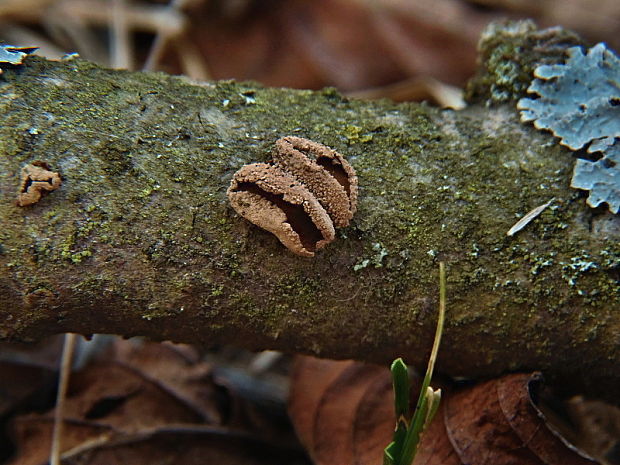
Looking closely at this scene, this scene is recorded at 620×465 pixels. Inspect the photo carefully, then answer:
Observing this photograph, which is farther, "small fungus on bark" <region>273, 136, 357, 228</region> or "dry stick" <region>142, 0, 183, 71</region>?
"dry stick" <region>142, 0, 183, 71</region>

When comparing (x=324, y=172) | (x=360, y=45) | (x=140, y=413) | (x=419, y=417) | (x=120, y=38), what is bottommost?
(x=419, y=417)

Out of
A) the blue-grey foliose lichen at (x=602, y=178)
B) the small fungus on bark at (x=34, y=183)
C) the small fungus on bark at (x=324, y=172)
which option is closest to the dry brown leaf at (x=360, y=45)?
the blue-grey foliose lichen at (x=602, y=178)

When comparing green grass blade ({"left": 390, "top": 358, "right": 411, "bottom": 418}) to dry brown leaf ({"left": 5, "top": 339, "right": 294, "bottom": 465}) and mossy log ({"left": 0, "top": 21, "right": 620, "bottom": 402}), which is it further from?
dry brown leaf ({"left": 5, "top": 339, "right": 294, "bottom": 465})

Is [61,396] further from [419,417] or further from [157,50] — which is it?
[157,50]

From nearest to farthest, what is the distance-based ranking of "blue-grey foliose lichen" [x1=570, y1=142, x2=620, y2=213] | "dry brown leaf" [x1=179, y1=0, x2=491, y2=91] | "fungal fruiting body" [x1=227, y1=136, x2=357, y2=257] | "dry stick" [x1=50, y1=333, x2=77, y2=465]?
"fungal fruiting body" [x1=227, y1=136, x2=357, y2=257] < "blue-grey foliose lichen" [x1=570, y1=142, x2=620, y2=213] < "dry stick" [x1=50, y1=333, x2=77, y2=465] < "dry brown leaf" [x1=179, y1=0, x2=491, y2=91]

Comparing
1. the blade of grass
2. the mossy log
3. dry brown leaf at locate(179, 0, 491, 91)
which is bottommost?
the blade of grass

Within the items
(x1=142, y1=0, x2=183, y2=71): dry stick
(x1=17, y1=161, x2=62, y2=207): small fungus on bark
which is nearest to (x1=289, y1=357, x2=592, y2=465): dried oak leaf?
(x1=17, y1=161, x2=62, y2=207): small fungus on bark


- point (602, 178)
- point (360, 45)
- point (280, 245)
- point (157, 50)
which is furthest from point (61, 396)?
point (360, 45)

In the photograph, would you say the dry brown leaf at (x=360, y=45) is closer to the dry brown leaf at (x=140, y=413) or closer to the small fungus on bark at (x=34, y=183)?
the dry brown leaf at (x=140, y=413)
